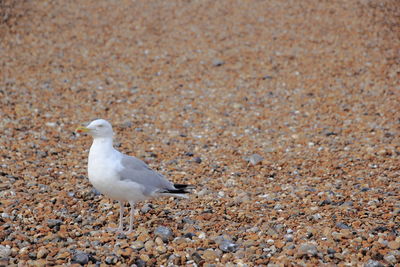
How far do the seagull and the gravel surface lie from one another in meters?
0.42

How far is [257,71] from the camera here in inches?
508

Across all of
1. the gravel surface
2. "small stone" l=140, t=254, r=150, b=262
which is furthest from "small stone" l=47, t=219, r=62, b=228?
"small stone" l=140, t=254, r=150, b=262

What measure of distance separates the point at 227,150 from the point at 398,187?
9.86ft

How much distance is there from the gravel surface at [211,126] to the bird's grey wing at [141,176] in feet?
1.53

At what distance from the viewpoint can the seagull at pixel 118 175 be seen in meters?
5.20

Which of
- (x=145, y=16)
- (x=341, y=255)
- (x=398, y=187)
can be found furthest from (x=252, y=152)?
(x=145, y=16)

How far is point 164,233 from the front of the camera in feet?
17.1

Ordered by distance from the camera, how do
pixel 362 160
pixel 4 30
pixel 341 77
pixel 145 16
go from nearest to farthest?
1. pixel 362 160
2. pixel 341 77
3. pixel 4 30
4. pixel 145 16

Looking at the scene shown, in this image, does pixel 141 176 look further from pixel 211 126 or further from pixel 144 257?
pixel 211 126

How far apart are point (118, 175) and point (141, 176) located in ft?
0.96

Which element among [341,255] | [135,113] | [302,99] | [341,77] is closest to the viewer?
[341,255]

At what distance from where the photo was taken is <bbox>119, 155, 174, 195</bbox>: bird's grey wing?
5.27 metres

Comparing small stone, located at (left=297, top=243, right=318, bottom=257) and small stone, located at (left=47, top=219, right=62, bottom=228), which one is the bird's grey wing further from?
small stone, located at (left=297, top=243, right=318, bottom=257)

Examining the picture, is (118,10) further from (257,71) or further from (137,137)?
(137,137)
